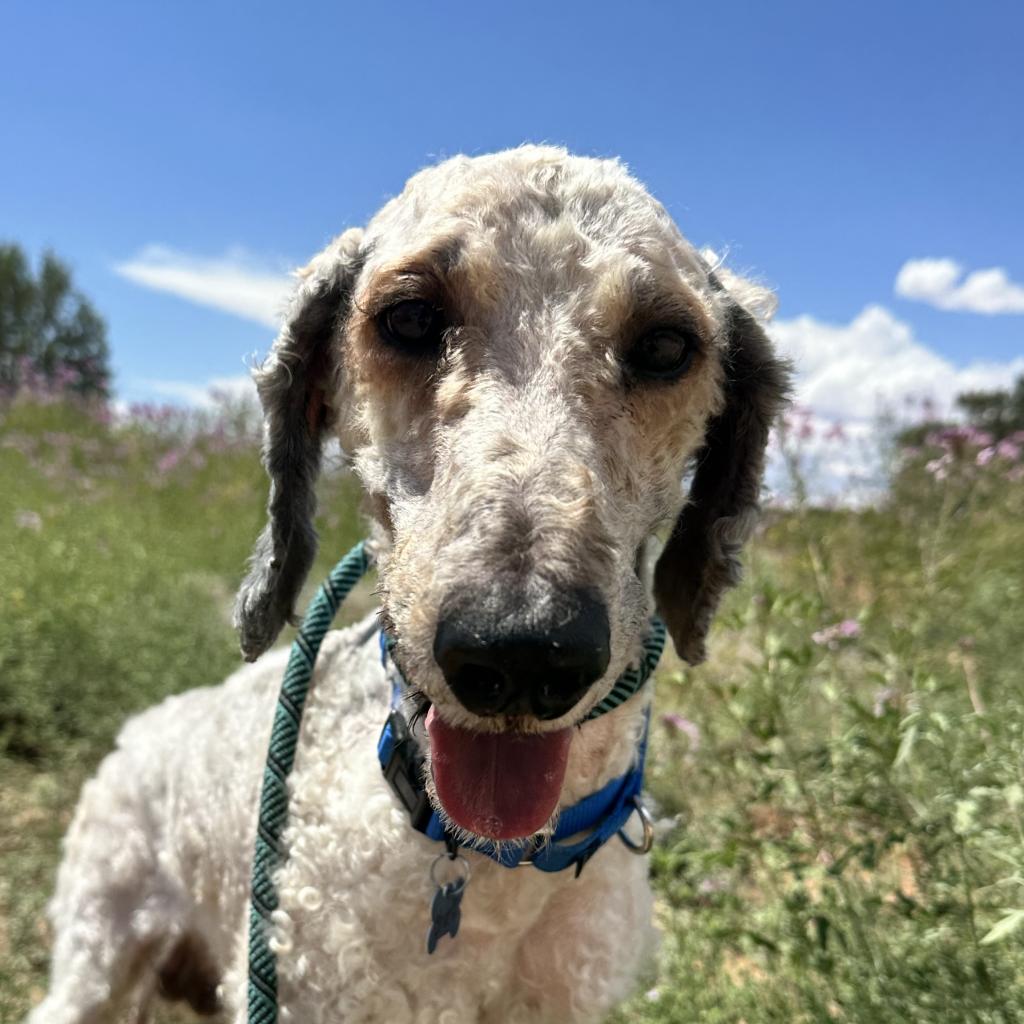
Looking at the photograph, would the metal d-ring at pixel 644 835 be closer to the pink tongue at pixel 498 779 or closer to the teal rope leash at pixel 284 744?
the teal rope leash at pixel 284 744

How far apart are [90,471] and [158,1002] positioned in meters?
5.81

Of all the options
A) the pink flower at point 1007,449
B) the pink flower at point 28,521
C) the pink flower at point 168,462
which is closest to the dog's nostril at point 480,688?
the pink flower at point 1007,449

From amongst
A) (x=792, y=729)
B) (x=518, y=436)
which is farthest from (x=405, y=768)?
(x=792, y=729)

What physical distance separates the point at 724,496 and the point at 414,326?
79 cm

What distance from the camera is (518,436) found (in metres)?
1.32

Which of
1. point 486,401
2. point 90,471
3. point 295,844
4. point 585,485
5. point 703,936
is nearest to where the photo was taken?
point 585,485

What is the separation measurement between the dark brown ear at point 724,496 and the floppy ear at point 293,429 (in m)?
0.82

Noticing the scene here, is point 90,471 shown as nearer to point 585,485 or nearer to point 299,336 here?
point 299,336

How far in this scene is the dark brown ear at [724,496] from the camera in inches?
70.3

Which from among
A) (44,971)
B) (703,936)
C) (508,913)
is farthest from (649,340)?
(44,971)

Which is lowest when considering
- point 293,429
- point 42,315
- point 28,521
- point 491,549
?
point 491,549

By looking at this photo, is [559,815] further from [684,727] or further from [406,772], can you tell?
[684,727]

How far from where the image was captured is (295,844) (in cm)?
171

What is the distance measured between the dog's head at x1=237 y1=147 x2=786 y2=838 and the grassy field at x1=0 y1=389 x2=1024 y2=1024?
778mm
